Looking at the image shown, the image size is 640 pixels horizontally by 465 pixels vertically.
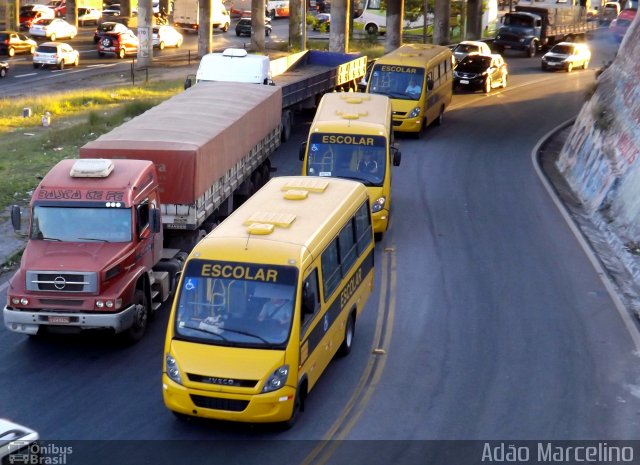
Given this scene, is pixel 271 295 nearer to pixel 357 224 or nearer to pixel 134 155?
pixel 357 224

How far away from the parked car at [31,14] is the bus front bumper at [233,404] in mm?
65654

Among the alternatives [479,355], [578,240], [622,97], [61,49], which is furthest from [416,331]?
[61,49]

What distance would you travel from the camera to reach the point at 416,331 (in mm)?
17328

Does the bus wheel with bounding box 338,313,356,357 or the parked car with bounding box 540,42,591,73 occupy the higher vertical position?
the parked car with bounding box 540,42,591,73

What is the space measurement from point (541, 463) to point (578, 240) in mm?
11460

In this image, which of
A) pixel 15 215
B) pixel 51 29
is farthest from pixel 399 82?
pixel 51 29

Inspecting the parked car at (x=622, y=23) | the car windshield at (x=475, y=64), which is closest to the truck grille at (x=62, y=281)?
the car windshield at (x=475, y=64)

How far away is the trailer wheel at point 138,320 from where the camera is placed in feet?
53.6

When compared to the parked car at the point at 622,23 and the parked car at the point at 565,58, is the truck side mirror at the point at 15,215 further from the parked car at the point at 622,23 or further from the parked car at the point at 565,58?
the parked car at the point at 622,23

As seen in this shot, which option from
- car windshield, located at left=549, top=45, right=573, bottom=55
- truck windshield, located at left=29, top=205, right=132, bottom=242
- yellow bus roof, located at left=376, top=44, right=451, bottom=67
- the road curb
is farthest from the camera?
car windshield, located at left=549, top=45, right=573, bottom=55

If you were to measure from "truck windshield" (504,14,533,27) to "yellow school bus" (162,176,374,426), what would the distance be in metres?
49.0

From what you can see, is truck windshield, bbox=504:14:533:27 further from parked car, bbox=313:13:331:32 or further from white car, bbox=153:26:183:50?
white car, bbox=153:26:183:50

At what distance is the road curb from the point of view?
1806 cm

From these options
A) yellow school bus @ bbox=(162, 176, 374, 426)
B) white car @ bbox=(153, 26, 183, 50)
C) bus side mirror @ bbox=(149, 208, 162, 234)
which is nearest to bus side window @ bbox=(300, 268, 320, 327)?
yellow school bus @ bbox=(162, 176, 374, 426)
